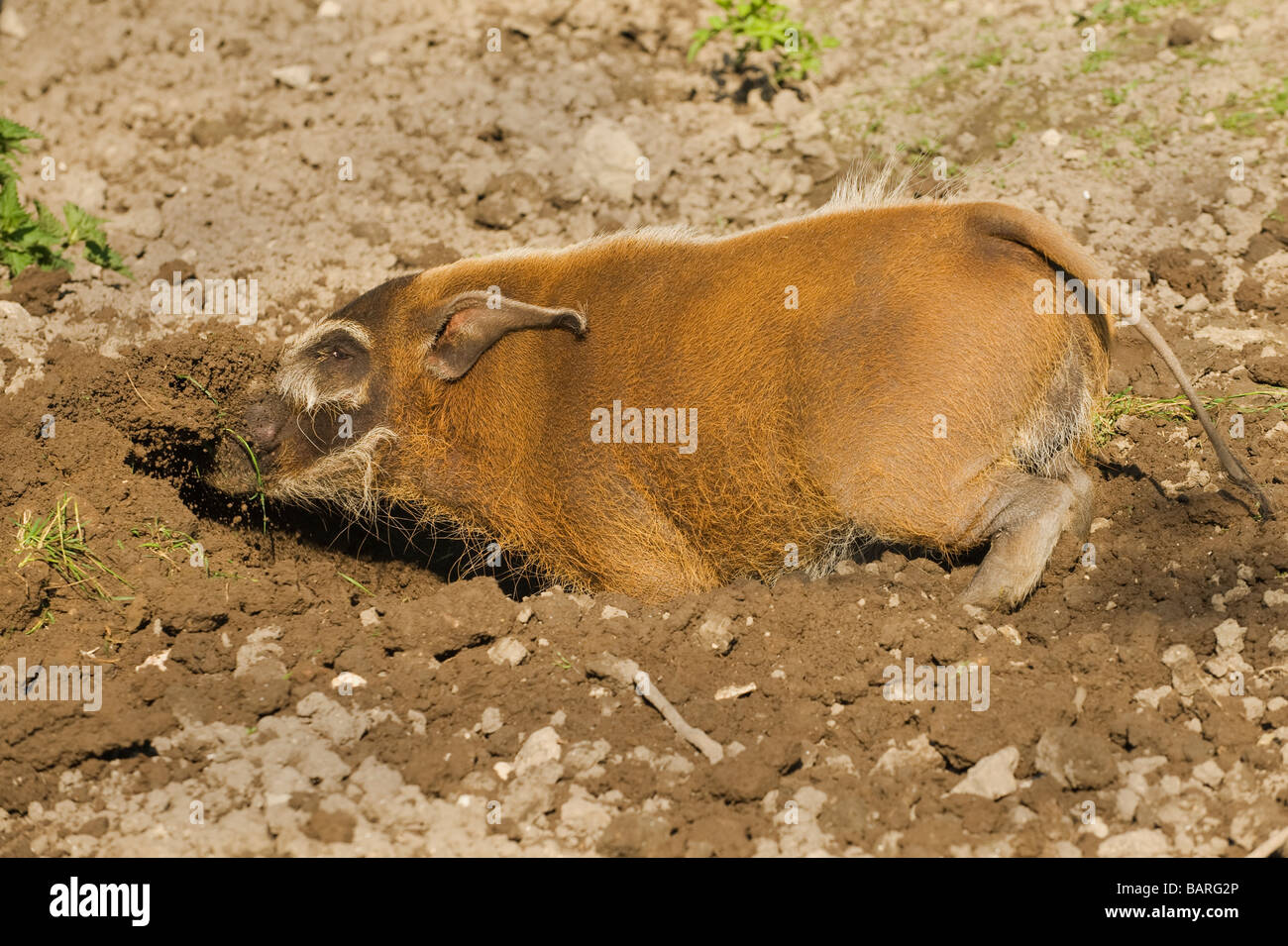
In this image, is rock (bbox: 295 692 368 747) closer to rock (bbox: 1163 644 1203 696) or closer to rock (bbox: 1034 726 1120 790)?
rock (bbox: 1034 726 1120 790)

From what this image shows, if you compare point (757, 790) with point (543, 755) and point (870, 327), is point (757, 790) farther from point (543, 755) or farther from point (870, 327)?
point (870, 327)

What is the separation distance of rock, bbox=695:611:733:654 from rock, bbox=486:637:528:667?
0.66 metres

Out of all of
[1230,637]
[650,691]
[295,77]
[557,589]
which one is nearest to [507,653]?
[557,589]

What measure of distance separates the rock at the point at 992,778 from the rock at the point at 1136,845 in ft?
1.04

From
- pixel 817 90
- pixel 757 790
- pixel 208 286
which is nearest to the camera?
pixel 757 790

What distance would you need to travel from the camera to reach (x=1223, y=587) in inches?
168

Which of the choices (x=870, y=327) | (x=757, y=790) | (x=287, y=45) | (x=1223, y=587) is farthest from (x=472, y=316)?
(x=287, y=45)

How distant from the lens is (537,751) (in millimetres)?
3791

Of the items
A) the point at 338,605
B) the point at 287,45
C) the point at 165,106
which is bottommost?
the point at 338,605

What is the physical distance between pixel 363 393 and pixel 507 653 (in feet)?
5.27

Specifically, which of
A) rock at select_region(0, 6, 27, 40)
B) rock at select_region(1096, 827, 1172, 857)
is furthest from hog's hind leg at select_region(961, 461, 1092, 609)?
rock at select_region(0, 6, 27, 40)

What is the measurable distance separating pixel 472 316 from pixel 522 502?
2.80 ft
